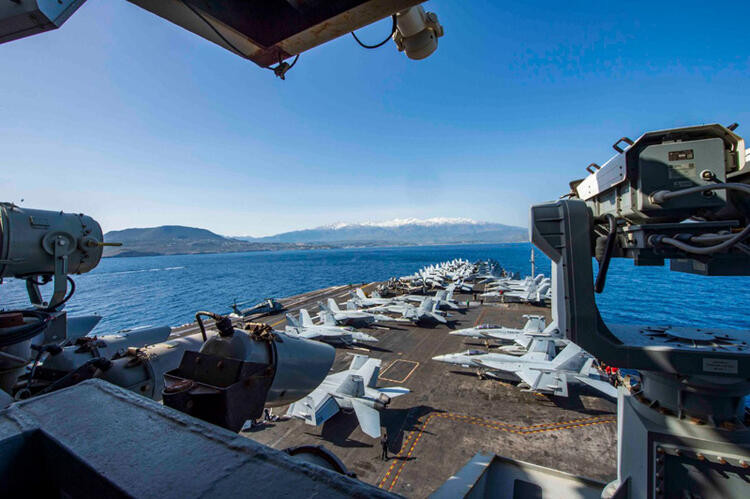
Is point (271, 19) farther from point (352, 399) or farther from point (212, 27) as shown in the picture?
point (352, 399)

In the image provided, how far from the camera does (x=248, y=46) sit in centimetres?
396

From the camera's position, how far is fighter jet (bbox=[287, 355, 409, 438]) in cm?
1770

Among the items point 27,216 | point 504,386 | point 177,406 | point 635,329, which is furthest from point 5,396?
point 504,386

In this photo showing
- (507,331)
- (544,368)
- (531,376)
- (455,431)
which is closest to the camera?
(455,431)

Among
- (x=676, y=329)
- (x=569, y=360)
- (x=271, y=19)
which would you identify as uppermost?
(x=271, y=19)

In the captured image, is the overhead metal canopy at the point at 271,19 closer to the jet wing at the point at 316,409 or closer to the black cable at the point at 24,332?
the black cable at the point at 24,332

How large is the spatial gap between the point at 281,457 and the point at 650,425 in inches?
238

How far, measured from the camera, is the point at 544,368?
22.2 m

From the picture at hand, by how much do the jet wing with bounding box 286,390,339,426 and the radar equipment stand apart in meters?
15.2

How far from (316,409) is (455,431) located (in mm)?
7768

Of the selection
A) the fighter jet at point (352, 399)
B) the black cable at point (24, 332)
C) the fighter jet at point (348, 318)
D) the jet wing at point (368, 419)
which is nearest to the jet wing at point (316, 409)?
the fighter jet at point (352, 399)

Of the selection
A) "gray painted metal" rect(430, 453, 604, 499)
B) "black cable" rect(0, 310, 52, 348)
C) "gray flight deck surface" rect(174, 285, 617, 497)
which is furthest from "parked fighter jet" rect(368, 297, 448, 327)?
"black cable" rect(0, 310, 52, 348)

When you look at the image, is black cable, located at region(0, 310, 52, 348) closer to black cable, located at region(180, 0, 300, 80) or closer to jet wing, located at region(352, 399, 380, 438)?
black cable, located at region(180, 0, 300, 80)

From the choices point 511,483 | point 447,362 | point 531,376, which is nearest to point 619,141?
point 511,483
